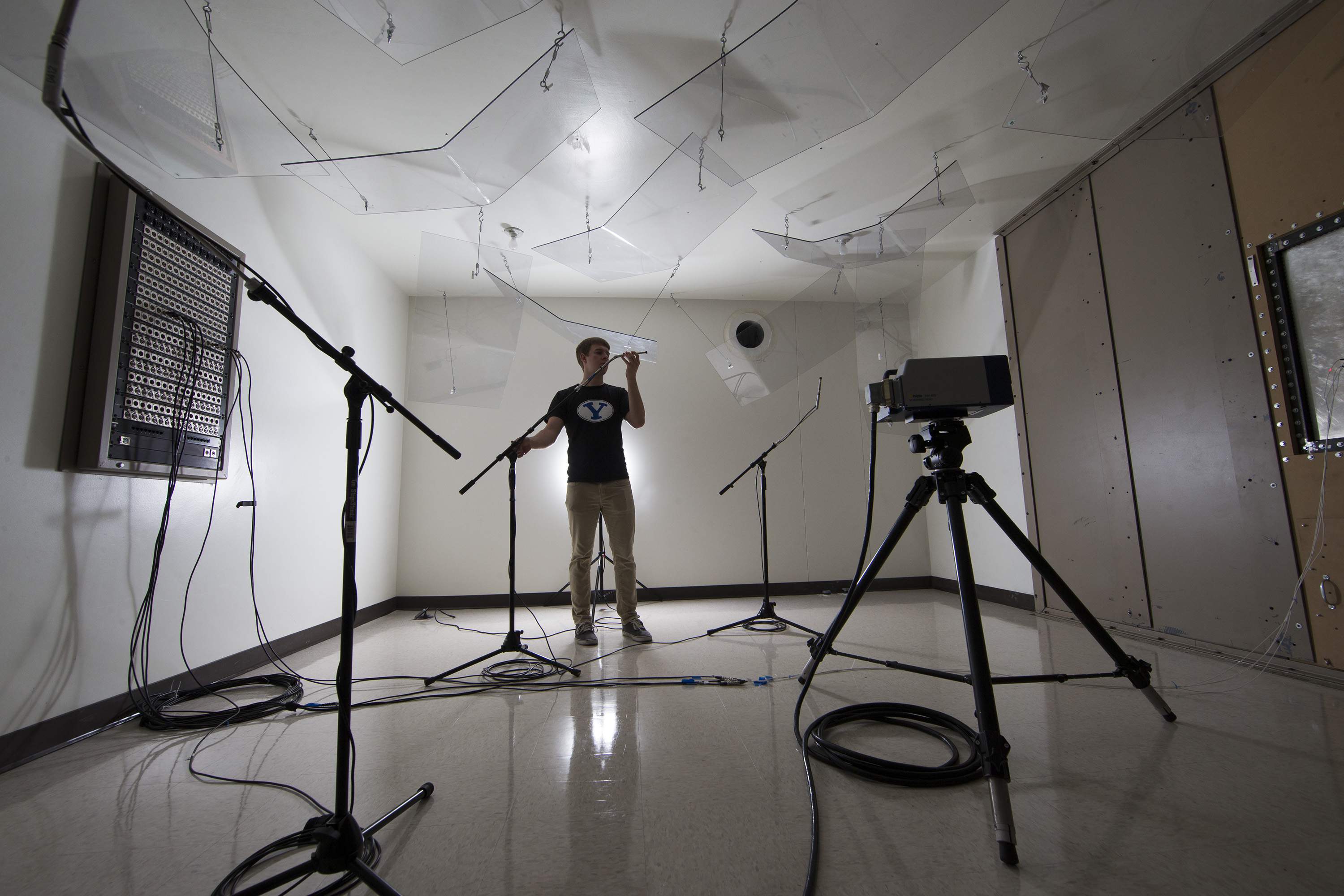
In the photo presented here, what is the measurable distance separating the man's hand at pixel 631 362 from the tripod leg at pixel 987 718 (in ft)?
5.60

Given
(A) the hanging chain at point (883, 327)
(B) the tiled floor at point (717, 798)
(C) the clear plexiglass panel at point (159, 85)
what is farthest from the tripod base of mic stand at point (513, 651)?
(A) the hanging chain at point (883, 327)

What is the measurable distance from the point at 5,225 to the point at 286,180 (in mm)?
1448

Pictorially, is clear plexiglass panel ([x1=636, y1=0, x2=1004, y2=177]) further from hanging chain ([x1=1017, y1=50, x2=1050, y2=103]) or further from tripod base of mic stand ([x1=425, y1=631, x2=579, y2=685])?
tripod base of mic stand ([x1=425, y1=631, x2=579, y2=685])

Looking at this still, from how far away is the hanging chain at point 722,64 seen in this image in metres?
1.78

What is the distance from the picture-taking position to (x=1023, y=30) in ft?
6.90

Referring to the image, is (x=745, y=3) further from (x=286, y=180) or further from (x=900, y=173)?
(x=286, y=180)

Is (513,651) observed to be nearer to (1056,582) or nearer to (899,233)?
(1056,582)

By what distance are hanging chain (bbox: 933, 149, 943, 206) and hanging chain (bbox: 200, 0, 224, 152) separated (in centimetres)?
301

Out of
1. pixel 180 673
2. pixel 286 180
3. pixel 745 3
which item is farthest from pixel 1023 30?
pixel 180 673

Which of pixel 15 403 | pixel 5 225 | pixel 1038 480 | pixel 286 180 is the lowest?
pixel 1038 480

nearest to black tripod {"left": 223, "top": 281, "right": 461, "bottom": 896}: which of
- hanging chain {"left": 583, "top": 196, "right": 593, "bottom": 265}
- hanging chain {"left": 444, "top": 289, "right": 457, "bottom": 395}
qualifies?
hanging chain {"left": 444, "top": 289, "right": 457, "bottom": 395}

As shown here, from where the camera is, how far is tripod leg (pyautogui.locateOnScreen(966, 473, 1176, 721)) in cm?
119

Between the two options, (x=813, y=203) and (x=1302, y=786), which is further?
(x=813, y=203)

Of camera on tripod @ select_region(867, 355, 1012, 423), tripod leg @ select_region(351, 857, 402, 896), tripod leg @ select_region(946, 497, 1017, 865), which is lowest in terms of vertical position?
tripod leg @ select_region(351, 857, 402, 896)
